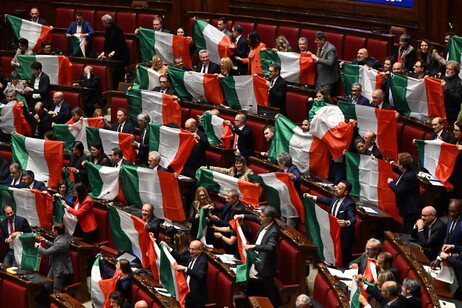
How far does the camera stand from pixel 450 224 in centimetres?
693

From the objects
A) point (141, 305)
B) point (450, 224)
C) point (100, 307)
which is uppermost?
point (450, 224)

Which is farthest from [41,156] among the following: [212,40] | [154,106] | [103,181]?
[212,40]

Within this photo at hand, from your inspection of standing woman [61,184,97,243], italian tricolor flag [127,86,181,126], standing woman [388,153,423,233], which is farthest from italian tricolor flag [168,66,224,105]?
standing woman [388,153,423,233]

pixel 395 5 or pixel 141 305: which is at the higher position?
pixel 395 5

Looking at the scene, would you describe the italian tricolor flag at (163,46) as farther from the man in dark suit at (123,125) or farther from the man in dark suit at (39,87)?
the man in dark suit at (123,125)

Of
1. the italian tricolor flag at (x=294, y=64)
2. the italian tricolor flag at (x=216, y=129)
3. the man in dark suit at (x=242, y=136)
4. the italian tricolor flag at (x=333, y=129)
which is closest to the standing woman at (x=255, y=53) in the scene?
the italian tricolor flag at (x=294, y=64)

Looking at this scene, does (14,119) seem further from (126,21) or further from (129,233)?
(129,233)

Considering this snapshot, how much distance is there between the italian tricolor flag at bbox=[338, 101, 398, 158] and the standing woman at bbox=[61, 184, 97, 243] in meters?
2.64

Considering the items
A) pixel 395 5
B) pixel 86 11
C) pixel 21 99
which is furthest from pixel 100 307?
pixel 86 11

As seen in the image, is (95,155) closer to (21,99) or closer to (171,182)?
(171,182)

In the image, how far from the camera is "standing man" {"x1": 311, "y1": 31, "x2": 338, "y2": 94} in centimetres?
1022

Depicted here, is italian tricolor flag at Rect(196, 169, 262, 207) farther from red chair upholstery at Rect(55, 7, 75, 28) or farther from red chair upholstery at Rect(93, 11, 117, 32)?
red chair upholstery at Rect(55, 7, 75, 28)

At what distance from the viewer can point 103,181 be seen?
31.2ft

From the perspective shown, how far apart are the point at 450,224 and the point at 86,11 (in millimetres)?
7848
